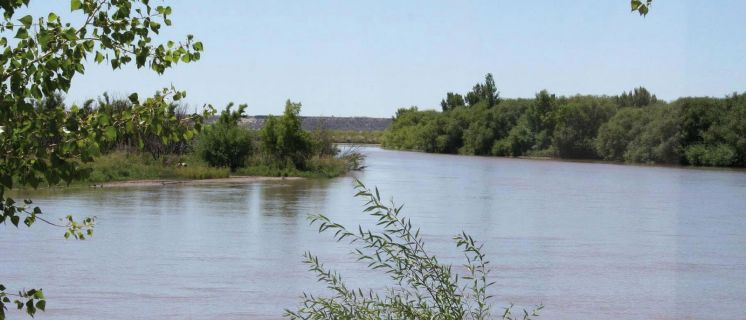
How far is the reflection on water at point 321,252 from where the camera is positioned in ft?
35.9

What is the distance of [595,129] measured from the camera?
244 ft

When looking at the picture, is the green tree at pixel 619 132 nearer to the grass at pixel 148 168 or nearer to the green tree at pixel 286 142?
the green tree at pixel 286 142

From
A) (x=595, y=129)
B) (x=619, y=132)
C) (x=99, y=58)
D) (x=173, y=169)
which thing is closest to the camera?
(x=99, y=58)

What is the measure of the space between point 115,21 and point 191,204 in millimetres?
19553

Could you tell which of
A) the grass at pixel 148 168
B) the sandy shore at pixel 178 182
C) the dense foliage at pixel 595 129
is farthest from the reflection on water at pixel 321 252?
the dense foliage at pixel 595 129

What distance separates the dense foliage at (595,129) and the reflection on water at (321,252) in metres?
35.5

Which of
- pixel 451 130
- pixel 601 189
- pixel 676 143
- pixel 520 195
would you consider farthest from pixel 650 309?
pixel 451 130

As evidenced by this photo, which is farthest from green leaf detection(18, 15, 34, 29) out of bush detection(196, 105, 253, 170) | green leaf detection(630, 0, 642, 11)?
bush detection(196, 105, 253, 170)

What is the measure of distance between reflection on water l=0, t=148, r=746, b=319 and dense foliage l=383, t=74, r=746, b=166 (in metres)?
35.5

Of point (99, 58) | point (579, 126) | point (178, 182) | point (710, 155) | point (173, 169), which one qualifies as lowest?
point (178, 182)

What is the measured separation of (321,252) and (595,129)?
6202 cm

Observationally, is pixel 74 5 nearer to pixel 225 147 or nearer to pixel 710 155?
pixel 225 147

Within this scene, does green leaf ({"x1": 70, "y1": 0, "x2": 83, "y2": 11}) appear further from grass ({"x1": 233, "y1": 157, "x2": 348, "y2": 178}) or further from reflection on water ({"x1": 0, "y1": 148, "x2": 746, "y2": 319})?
grass ({"x1": 233, "y1": 157, "x2": 348, "y2": 178})

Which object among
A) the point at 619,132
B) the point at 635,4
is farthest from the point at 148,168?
the point at 619,132
